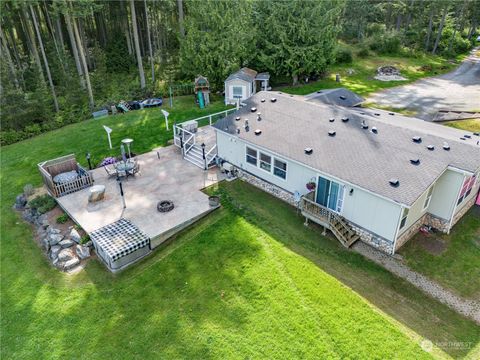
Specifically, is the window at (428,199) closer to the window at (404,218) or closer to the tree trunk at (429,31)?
the window at (404,218)

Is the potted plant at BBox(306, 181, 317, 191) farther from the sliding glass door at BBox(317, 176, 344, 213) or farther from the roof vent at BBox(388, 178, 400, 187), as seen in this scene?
the roof vent at BBox(388, 178, 400, 187)

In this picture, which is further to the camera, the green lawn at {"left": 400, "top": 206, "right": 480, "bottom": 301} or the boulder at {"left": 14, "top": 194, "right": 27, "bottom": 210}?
the boulder at {"left": 14, "top": 194, "right": 27, "bottom": 210}

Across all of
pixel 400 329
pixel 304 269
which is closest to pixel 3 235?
pixel 304 269

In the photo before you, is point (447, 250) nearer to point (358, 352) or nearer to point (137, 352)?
point (358, 352)

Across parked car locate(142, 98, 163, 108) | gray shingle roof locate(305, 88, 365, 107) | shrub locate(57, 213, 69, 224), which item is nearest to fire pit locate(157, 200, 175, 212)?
shrub locate(57, 213, 69, 224)

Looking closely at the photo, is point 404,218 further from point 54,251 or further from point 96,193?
point 54,251

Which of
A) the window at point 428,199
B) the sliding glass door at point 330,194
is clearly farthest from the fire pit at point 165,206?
the window at point 428,199

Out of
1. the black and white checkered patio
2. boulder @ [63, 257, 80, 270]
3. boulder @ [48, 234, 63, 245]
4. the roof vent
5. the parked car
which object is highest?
the roof vent
